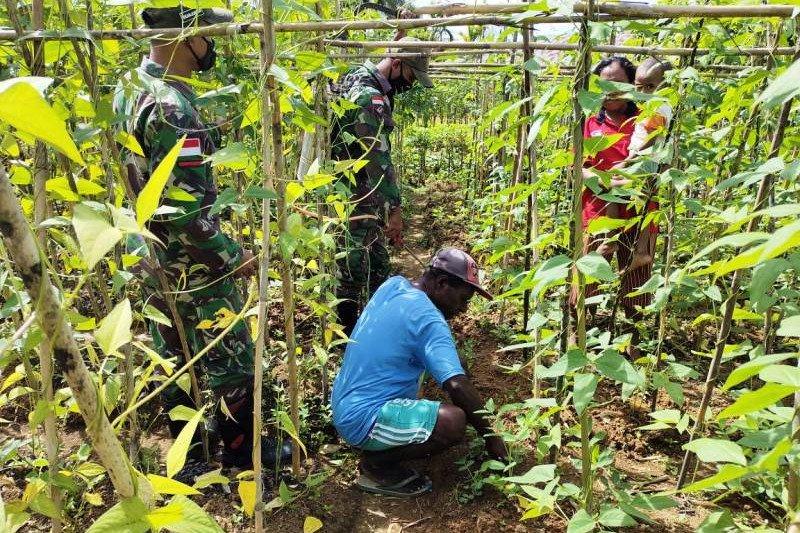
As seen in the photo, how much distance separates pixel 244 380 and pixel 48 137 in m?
2.07

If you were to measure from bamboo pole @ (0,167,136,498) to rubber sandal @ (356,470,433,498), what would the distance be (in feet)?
6.18

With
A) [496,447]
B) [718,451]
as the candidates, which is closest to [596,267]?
[718,451]

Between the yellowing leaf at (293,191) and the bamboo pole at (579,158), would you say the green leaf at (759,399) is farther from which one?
the yellowing leaf at (293,191)

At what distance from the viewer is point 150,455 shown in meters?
2.36

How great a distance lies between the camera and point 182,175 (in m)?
2.03

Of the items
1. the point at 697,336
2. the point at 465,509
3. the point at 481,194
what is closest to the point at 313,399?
the point at 465,509

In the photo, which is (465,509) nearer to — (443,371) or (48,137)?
(443,371)

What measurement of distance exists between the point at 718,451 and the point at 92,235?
0.98 meters

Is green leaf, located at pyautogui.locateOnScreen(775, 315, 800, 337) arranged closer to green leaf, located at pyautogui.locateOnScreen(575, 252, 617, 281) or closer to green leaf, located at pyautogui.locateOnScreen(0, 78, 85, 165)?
green leaf, located at pyautogui.locateOnScreen(575, 252, 617, 281)

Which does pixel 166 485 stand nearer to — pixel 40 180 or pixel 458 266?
pixel 40 180

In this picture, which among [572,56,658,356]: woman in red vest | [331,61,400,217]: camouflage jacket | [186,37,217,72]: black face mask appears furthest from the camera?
[331,61,400,217]: camouflage jacket

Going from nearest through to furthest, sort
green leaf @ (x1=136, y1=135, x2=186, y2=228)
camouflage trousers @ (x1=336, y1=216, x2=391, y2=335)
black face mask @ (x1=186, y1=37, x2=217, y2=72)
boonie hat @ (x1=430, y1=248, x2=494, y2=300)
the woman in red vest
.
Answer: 1. green leaf @ (x1=136, y1=135, x2=186, y2=228)
2. black face mask @ (x1=186, y1=37, x2=217, y2=72)
3. boonie hat @ (x1=430, y1=248, x2=494, y2=300)
4. the woman in red vest
5. camouflage trousers @ (x1=336, y1=216, x2=391, y2=335)

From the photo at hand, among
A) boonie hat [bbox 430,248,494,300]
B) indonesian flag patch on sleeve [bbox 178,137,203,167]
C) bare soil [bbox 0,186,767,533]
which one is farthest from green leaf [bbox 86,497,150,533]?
boonie hat [bbox 430,248,494,300]

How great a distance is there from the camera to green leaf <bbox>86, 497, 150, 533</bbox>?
607 millimetres
